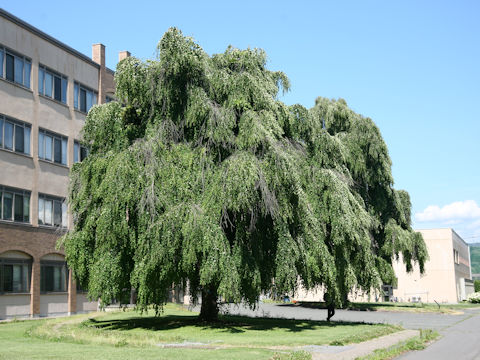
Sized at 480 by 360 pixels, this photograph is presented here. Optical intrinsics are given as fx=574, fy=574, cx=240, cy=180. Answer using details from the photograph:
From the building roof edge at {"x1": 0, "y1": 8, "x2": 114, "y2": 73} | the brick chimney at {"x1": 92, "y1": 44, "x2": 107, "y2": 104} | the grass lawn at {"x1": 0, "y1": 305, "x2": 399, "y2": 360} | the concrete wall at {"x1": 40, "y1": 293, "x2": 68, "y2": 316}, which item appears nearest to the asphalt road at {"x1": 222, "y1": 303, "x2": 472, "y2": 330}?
the grass lawn at {"x1": 0, "y1": 305, "x2": 399, "y2": 360}

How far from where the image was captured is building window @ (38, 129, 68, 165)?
1341 inches

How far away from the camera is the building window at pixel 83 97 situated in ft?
124

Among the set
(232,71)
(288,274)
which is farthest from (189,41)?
(288,274)

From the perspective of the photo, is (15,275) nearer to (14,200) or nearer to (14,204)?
(14,204)

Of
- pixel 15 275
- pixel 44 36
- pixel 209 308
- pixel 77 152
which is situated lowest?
pixel 209 308

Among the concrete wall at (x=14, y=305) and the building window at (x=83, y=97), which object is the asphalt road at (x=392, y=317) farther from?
the building window at (x=83, y=97)

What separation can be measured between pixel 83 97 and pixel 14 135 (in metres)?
7.83

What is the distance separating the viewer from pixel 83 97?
38594mm

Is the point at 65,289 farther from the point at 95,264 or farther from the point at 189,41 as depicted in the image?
the point at 189,41

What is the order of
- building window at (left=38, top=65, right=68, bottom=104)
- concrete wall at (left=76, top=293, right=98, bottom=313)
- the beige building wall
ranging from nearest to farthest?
building window at (left=38, top=65, right=68, bottom=104)
concrete wall at (left=76, top=293, right=98, bottom=313)
the beige building wall

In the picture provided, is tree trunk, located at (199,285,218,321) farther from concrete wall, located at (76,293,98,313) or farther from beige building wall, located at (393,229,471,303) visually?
beige building wall, located at (393,229,471,303)

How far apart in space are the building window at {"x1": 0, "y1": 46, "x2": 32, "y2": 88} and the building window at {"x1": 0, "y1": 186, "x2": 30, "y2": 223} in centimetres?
616

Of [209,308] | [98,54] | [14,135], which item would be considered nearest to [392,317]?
[209,308]

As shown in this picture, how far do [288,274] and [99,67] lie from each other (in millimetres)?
24723
